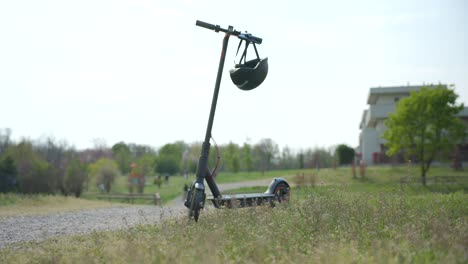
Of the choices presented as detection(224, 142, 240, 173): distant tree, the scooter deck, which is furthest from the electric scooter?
detection(224, 142, 240, 173): distant tree

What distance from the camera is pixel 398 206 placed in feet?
29.1

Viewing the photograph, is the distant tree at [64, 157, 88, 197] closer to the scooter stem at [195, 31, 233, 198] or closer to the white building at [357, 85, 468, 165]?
the white building at [357, 85, 468, 165]

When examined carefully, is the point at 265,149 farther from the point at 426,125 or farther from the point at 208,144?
the point at 208,144

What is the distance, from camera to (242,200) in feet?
32.9

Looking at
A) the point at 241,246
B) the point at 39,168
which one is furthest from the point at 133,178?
the point at 241,246

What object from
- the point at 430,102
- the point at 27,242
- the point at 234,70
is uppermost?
the point at 430,102

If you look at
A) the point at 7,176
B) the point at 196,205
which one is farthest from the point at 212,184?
the point at 7,176

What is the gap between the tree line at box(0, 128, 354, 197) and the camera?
32469 mm

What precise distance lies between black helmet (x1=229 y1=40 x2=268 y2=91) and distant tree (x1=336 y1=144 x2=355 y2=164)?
4697cm

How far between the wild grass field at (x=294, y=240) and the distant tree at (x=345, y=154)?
1831 inches

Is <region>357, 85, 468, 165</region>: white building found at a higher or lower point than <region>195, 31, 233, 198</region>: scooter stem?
higher

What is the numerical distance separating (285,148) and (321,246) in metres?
88.1

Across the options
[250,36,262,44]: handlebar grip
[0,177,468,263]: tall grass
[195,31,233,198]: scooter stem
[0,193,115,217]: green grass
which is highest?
[250,36,262,44]: handlebar grip

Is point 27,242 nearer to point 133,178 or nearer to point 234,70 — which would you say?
point 234,70
